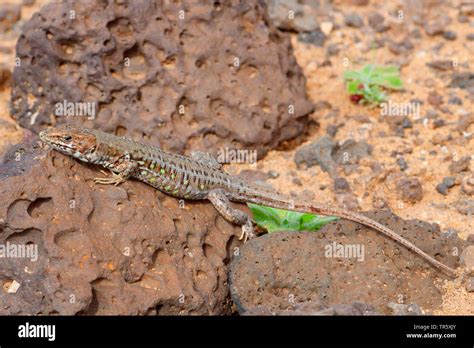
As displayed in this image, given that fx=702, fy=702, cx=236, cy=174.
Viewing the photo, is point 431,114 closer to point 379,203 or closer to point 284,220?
point 379,203

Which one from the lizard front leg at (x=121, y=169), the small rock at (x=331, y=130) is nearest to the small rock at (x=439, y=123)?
the small rock at (x=331, y=130)

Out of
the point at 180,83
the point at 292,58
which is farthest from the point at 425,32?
the point at 180,83

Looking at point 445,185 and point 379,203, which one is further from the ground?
point 445,185

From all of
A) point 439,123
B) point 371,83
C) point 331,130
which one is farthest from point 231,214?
point 371,83
